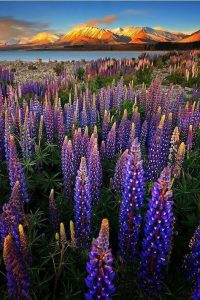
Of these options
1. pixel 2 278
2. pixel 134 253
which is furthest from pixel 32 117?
pixel 134 253

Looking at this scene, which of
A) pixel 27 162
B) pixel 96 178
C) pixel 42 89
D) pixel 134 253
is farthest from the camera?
pixel 42 89

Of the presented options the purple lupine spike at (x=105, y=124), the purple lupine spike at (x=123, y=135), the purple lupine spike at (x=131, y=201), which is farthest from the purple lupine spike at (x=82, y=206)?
the purple lupine spike at (x=105, y=124)

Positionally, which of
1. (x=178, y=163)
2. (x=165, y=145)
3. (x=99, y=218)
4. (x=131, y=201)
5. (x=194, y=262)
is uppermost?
(x=131, y=201)

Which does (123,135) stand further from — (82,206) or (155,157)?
(82,206)

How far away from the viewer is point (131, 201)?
240 cm

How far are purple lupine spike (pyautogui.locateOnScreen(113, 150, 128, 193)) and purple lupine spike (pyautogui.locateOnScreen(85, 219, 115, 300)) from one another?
1431mm

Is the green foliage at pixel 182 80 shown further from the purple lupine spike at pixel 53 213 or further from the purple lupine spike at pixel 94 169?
the purple lupine spike at pixel 53 213

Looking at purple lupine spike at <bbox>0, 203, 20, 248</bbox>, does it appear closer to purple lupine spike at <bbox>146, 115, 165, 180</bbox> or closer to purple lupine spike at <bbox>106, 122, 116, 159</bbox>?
purple lupine spike at <bbox>146, 115, 165, 180</bbox>

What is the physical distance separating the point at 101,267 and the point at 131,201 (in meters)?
0.71

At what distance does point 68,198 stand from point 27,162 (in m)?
0.83

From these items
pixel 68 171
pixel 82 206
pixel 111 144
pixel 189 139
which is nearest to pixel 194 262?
pixel 82 206

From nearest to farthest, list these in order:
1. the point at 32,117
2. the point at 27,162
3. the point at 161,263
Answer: the point at 161,263, the point at 27,162, the point at 32,117

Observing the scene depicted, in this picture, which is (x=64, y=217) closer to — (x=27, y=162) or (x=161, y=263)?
(x=27, y=162)

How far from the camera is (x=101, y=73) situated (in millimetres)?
12719
